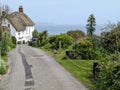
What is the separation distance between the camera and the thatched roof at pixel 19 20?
294 feet

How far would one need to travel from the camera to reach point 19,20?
9262 cm

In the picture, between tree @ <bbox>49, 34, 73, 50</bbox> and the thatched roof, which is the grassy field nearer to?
tree @ <bbox>49, 34, 73, 50</bbox>

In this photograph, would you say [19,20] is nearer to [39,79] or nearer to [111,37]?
[111,37]

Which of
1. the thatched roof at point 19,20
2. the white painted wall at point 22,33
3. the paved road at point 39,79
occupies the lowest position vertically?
the paved road at point 39,79

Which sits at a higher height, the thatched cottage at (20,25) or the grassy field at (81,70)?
the thatched cottage at (20,25)

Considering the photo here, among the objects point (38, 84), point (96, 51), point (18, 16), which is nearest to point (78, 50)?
point (96, 51)

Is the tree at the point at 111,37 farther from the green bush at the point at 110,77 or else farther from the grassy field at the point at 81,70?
the green bush at the point at 110,77

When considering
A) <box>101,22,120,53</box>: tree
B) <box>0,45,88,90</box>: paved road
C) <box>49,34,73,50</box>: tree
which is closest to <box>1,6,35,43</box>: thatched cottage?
<box>49,34,73,50</box>: tree

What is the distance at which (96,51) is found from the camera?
3269 cm

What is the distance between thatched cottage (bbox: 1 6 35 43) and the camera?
8956 cm

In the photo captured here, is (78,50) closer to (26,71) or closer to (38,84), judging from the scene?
(26,71)

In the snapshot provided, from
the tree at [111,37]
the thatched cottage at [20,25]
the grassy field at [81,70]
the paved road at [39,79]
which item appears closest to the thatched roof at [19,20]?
the thatched cottage at [20,25]

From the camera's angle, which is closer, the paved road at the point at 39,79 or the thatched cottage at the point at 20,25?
the paved road at the point at 39,79

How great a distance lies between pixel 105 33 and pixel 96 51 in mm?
1723
